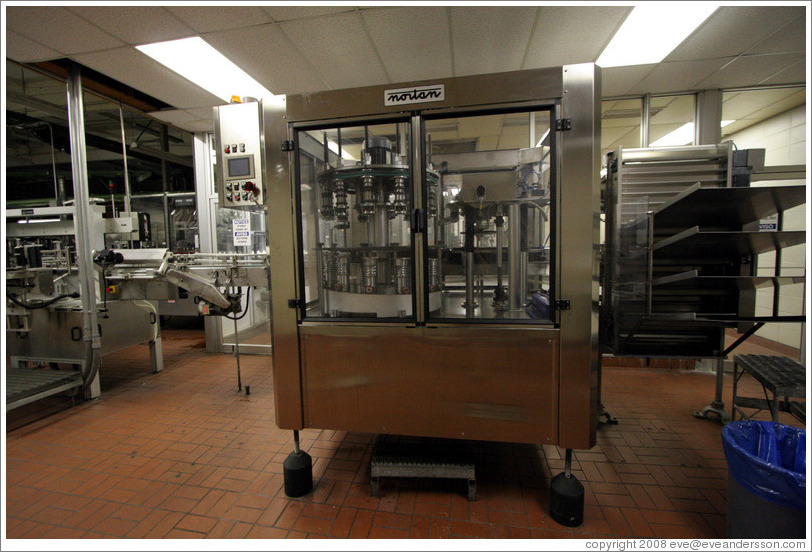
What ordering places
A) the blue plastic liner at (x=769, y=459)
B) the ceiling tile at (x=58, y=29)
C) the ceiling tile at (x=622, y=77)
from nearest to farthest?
the blue plastic liner at (x=769, y=459) → the ceiling tile at (x=58, y=29) → the ceiling tile at (x=622, y=77)

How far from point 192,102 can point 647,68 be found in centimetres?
448

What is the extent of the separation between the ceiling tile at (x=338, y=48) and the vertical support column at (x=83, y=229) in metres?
2.00

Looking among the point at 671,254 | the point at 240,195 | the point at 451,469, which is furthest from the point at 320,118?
the point at 671,254

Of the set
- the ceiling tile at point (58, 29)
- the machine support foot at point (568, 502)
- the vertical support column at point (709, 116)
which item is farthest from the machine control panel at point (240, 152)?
the vertical support column at point (709, 116)

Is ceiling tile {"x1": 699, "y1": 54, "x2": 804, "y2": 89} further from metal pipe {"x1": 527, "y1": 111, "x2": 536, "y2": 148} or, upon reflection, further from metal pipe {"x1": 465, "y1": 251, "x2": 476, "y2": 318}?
metal pipe {"x1": 465, "y1": 251, "x2": 476, "y2": 318}

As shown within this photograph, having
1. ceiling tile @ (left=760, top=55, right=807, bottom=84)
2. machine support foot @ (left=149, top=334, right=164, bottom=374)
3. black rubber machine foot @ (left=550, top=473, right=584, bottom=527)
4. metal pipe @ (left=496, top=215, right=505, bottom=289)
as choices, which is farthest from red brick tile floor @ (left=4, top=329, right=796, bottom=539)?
ceiling tile @ (left=760, top=55, right=807, bottom=84)

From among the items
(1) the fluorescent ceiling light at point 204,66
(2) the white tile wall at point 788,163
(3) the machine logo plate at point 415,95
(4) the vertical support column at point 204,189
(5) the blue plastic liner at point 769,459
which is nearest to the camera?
(5) the blue plastic liner at point 769,459

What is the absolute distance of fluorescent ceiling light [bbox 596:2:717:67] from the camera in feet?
7.83

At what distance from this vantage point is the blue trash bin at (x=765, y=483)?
1284mm

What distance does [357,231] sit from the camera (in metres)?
2.24

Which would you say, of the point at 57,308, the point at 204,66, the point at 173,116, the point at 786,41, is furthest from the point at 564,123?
the point at 57,308

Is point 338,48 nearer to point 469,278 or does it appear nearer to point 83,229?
point 469,278

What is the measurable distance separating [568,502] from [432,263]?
1410mm

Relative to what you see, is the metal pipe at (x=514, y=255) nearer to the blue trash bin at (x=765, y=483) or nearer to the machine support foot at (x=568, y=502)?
the machine support foot at (x=568, y=502)
